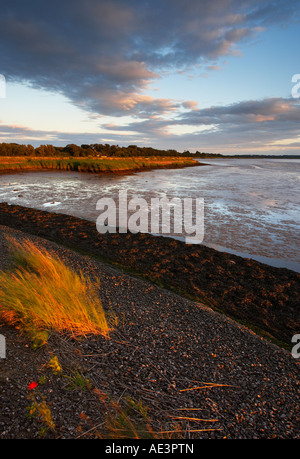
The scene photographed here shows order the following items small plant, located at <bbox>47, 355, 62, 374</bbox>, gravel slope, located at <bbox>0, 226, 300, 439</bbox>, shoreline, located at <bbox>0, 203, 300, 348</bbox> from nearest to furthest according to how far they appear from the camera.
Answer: gravel slope, located at <bbox>0, 226, 300, 439</bbox> < small plant, located at <bbox>47, 355, 62, 374</bbox> < shoreline, located at <bbox>0, 203, 300, 348</bbox>

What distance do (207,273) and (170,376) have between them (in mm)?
4712

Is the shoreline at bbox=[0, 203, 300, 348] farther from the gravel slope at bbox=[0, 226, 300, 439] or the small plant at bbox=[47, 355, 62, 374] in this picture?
the small plant at bbox=[47, 355, 62, 374]

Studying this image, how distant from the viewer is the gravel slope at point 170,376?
8.99 feet

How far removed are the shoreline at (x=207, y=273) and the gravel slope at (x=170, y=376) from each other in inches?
46.9

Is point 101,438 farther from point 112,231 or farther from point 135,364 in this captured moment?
point 112,231

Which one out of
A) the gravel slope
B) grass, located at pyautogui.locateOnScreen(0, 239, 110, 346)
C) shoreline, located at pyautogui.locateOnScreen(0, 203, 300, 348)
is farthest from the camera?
shoreline, located at pyautogui.locateOnScreen(0, 203, 300, 348)

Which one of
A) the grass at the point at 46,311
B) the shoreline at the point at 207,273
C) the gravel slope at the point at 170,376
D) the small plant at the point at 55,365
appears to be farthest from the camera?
the shoreline at the point at 207,273

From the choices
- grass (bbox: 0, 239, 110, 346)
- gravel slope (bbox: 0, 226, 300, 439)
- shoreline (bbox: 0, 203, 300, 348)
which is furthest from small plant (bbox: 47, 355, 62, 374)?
shoreline (bbox: 0, 203, 300, 348)

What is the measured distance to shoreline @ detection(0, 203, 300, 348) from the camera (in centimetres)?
587

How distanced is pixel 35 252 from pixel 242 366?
19.4 ft

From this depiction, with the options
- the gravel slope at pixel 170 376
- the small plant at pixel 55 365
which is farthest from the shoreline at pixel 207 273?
the small plant at pixel 55 365

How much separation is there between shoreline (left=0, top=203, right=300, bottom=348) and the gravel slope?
119 cm

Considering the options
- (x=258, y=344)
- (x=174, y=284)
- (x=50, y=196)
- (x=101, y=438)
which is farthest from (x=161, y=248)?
(x=50, y=196)

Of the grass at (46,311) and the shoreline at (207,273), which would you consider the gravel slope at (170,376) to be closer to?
the grass at (46,311)
